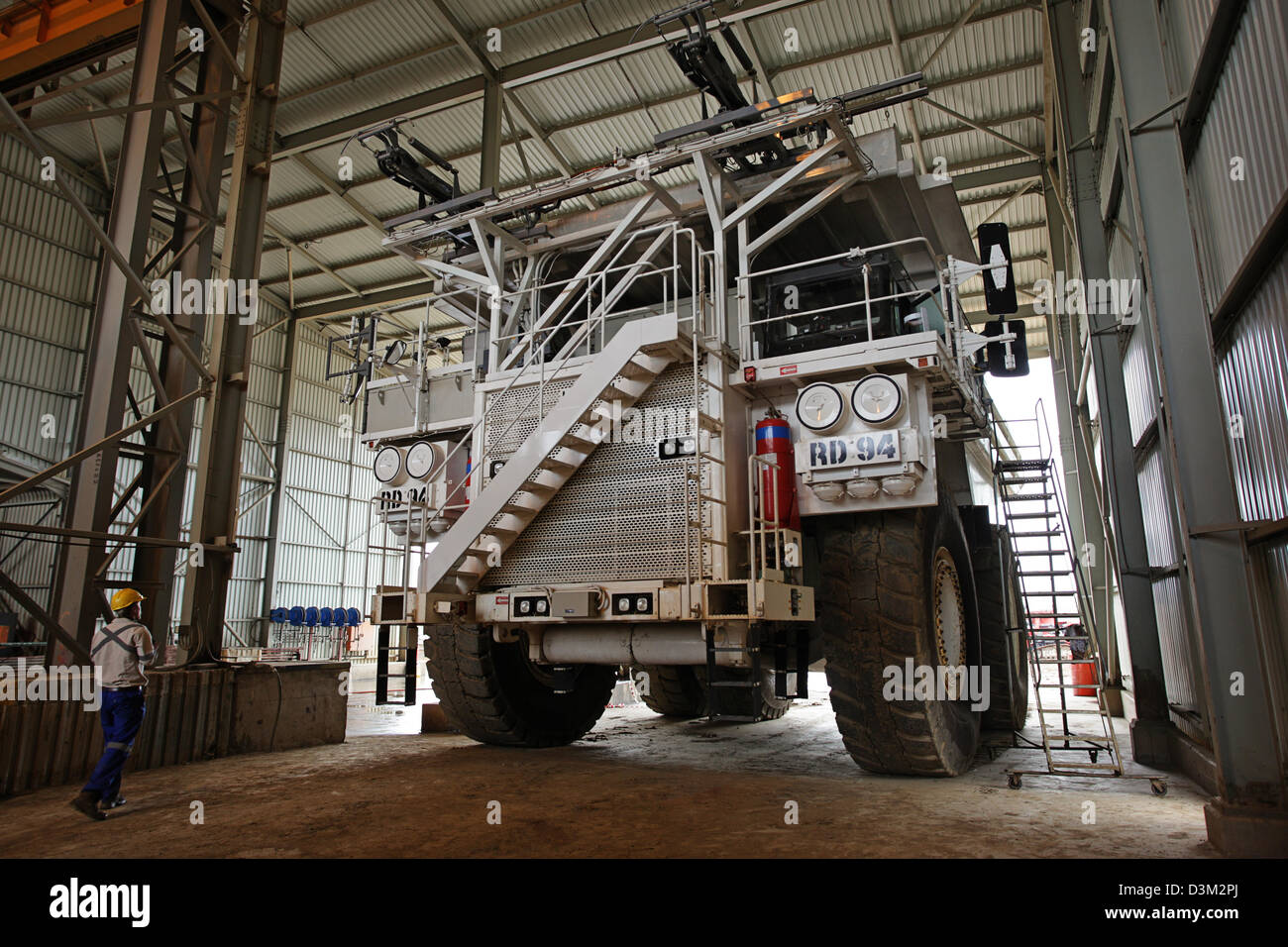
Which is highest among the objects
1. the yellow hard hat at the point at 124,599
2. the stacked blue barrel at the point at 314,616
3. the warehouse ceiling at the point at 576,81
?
the warehouse ceiling at the point at 576,81

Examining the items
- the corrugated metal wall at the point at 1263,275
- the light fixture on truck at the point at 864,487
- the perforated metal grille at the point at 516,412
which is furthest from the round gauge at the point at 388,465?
the corrugated metal wall at the point at 1263,275

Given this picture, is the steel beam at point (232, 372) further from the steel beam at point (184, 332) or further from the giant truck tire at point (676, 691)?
the giant truck tire at point (676, 691)

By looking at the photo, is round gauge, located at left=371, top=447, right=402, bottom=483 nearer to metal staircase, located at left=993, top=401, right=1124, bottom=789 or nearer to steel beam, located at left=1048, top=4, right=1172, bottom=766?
metal staircase, located at left=993, top=401, right=1124, bottom=789

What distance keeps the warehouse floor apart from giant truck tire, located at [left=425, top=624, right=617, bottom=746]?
0.35 meters

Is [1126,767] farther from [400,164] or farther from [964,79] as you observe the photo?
[964,79]

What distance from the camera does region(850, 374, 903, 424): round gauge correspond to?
611 cm

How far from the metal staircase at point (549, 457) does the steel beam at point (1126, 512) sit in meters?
5.15

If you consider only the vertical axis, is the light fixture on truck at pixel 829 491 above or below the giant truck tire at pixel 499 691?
above

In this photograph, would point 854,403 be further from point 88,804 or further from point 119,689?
point 88,804

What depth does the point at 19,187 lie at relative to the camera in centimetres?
1875

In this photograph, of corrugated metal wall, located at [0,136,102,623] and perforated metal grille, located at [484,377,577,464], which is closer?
perforated metal grille, located at [484,377,577,464]

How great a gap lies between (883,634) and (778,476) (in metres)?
1.45

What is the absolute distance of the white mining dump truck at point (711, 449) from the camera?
619 cm

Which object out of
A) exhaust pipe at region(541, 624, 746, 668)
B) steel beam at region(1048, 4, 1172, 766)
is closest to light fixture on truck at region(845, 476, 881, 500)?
exhaust pipe at region(541, 624, 746, 668)
